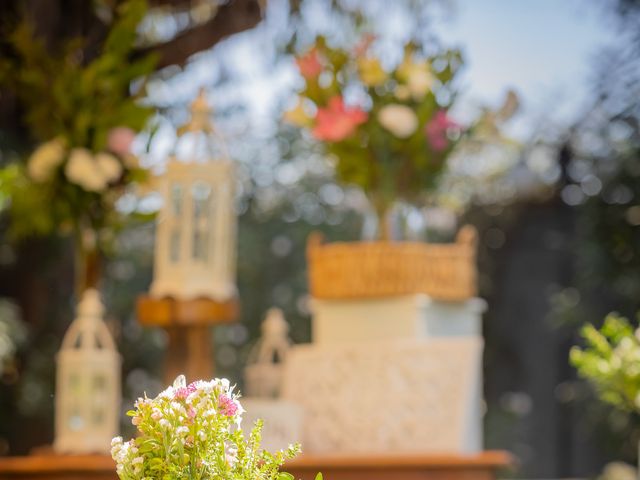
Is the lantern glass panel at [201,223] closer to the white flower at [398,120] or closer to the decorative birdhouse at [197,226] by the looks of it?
the decorative birdhouse at [197,226]

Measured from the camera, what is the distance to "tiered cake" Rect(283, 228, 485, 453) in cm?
292

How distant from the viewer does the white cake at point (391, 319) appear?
3.03 metres

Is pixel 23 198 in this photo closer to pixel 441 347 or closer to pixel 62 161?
pixel 62 161

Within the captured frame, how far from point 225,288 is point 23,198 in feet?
2.15

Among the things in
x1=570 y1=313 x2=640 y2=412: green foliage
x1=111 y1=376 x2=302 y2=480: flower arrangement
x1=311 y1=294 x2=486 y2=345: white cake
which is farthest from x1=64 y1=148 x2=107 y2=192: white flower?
x1=111 y1=376 x2=302 y2=480: flower arrangement

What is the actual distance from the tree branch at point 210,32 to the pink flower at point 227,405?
2.95m

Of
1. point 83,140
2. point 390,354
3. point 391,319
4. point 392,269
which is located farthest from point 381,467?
point 83,140

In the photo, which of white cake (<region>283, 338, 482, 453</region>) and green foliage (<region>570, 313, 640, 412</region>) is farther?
white cake (<region>283, 338, 482, 453</region>)

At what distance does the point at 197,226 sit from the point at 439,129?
2.30 ft

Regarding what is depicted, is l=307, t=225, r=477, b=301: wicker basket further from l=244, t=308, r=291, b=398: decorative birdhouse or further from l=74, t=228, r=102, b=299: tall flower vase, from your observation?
l=74, t=228, r=102, b=299: tall flower vase

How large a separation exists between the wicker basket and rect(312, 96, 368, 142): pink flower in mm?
283

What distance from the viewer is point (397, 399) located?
293cm

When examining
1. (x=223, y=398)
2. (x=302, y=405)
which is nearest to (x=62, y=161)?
(x=302, y=405)

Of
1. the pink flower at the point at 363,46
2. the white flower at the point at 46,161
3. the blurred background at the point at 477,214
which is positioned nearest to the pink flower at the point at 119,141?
the white flower at the point at 46,161
